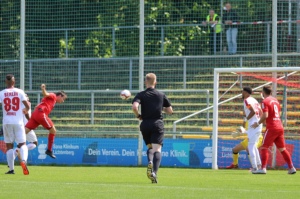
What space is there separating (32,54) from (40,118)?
254 inches

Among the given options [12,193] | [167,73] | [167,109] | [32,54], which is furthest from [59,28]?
[12,193]

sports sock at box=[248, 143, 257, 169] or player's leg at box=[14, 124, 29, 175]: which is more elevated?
player's leg at box=[14, 124, 29, 175]

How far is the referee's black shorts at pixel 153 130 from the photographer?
52.5 feet

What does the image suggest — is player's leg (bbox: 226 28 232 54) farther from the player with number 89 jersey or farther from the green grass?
the green grass

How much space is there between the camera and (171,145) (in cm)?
2498

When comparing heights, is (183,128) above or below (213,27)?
below

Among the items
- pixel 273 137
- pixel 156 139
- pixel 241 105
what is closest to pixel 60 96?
pixel 241 105

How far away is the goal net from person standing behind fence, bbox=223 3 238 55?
8.40 ft

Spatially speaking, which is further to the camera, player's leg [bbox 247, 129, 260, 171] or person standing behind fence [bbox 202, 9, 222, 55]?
person standing behind fence [bbox 202, 9, 222, 55]

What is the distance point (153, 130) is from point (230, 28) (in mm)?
13098

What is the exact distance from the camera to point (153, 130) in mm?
16078

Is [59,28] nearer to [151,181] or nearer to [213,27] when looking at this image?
[213,27]

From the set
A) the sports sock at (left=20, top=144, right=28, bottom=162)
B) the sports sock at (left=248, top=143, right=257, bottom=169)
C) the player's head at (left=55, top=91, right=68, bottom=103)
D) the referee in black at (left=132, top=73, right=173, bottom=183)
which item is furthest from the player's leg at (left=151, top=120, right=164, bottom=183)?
the player's head at (left=55, top=91, right=68, bottom=103)

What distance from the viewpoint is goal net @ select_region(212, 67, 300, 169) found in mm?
23172
